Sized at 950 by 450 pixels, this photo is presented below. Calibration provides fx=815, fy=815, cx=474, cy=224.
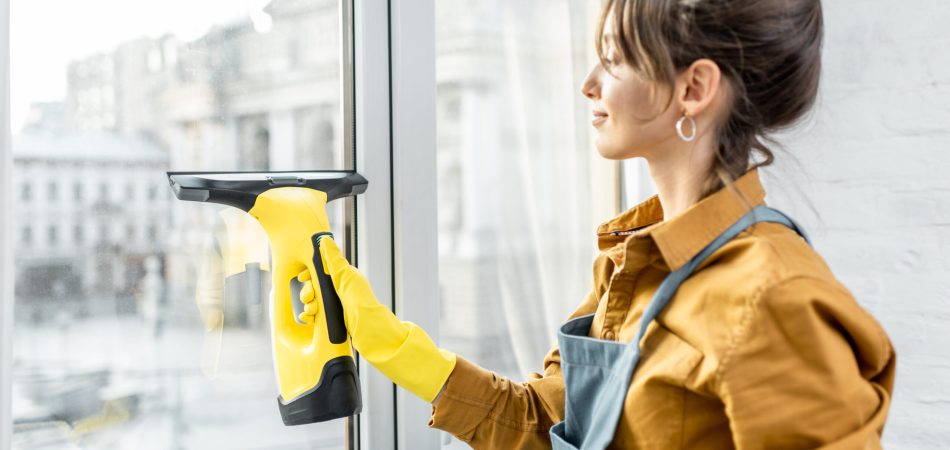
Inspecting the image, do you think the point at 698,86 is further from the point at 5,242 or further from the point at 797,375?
the point at 5,242

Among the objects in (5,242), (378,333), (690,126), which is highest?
(690,126)

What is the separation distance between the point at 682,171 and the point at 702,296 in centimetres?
17

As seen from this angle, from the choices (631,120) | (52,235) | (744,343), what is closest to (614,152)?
(631,120)

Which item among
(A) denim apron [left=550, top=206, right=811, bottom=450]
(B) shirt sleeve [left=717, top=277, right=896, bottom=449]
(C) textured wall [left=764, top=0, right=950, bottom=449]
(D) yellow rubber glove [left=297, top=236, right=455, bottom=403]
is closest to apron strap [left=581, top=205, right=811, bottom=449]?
(A) denim apron [left=550, top=206, right=811, bottom=450]

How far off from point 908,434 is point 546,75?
0.89 metres

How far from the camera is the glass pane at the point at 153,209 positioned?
942mm

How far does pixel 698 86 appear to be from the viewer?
33.0 inches

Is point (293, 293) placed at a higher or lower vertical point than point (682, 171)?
lower

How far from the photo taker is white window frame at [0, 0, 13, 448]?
0.88 meters

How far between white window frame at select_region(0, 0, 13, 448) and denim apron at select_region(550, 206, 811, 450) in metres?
0.61

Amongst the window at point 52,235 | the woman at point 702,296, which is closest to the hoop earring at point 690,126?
the woman at point 702,296

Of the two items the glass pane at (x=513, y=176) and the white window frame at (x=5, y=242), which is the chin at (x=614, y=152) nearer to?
the glass pane at (x=513, y=176)

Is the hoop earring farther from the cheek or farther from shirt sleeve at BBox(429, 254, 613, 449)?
shirt sleeve at BBox(429, 254, 613, 449)

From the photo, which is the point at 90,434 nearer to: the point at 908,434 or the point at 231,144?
the point at 231,144
